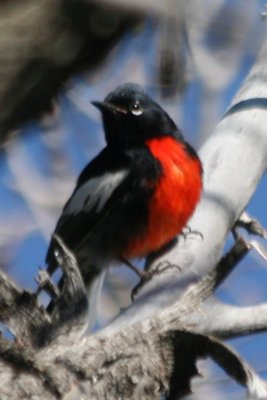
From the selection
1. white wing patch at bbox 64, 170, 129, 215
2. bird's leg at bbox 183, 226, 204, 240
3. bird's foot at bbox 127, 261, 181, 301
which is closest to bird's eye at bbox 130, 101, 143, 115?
white wing patch at bbox 64, 170, 129, 215

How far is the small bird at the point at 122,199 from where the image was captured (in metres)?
5.04

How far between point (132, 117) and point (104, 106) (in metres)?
0.17

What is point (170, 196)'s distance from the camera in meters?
5.06

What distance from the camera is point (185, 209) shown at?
4.86m

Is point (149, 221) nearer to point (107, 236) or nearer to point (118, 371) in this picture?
point (107, 236)

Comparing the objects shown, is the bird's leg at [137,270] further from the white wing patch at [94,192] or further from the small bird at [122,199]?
the white wing patch at [94,192]

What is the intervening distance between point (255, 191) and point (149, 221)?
0.87m

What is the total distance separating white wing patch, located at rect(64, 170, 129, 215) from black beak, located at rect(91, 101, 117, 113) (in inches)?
11.4

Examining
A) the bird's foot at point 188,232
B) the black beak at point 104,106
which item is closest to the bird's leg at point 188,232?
the bird's foot at point 188,232

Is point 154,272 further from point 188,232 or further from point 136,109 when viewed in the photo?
point 136,109

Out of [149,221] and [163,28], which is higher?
[163,28]

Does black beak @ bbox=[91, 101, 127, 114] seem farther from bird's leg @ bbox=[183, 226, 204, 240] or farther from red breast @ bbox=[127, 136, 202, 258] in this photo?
bird's leg @ bbox=[183, 226, 204, 240]

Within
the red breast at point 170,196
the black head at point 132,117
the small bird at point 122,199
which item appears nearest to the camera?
the red breast at point 170,196

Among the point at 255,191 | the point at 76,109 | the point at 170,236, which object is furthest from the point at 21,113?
the point at 255,191
